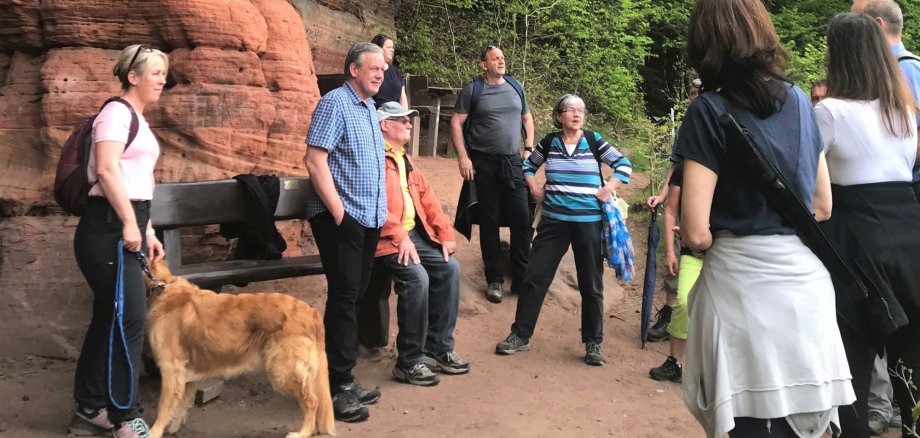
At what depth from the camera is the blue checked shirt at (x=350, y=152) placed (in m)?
4.63

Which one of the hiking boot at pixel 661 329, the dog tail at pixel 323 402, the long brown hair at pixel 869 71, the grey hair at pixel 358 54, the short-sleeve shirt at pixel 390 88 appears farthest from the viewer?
the short-sleeve shirt at pixel 390 88

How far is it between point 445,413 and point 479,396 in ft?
1.41

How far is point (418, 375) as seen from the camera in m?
5.46

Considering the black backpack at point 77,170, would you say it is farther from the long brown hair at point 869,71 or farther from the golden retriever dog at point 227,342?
the long brown hair at point 869,71

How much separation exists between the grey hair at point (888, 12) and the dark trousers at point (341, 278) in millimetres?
3232

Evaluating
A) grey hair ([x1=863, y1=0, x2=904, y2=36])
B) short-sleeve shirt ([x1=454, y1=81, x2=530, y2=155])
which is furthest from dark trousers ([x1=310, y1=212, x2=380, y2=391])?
grey hair ([x1=863, y1=0, x2=904, y2=36])

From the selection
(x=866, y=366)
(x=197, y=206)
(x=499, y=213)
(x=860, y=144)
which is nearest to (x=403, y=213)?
(x=197, y=206)

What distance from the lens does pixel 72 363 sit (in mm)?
5254

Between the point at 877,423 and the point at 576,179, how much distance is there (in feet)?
8.68

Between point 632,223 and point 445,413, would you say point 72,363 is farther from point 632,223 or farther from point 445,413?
point 632,223

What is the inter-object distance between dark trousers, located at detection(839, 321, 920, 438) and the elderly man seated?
267cm

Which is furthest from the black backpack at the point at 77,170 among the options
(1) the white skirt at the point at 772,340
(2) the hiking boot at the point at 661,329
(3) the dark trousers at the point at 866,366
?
(2) the hiking boot at the point at 661,329

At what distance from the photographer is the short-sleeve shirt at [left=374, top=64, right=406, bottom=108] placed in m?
7.28

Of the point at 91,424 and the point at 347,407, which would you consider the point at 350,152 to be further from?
the point at 91,424
